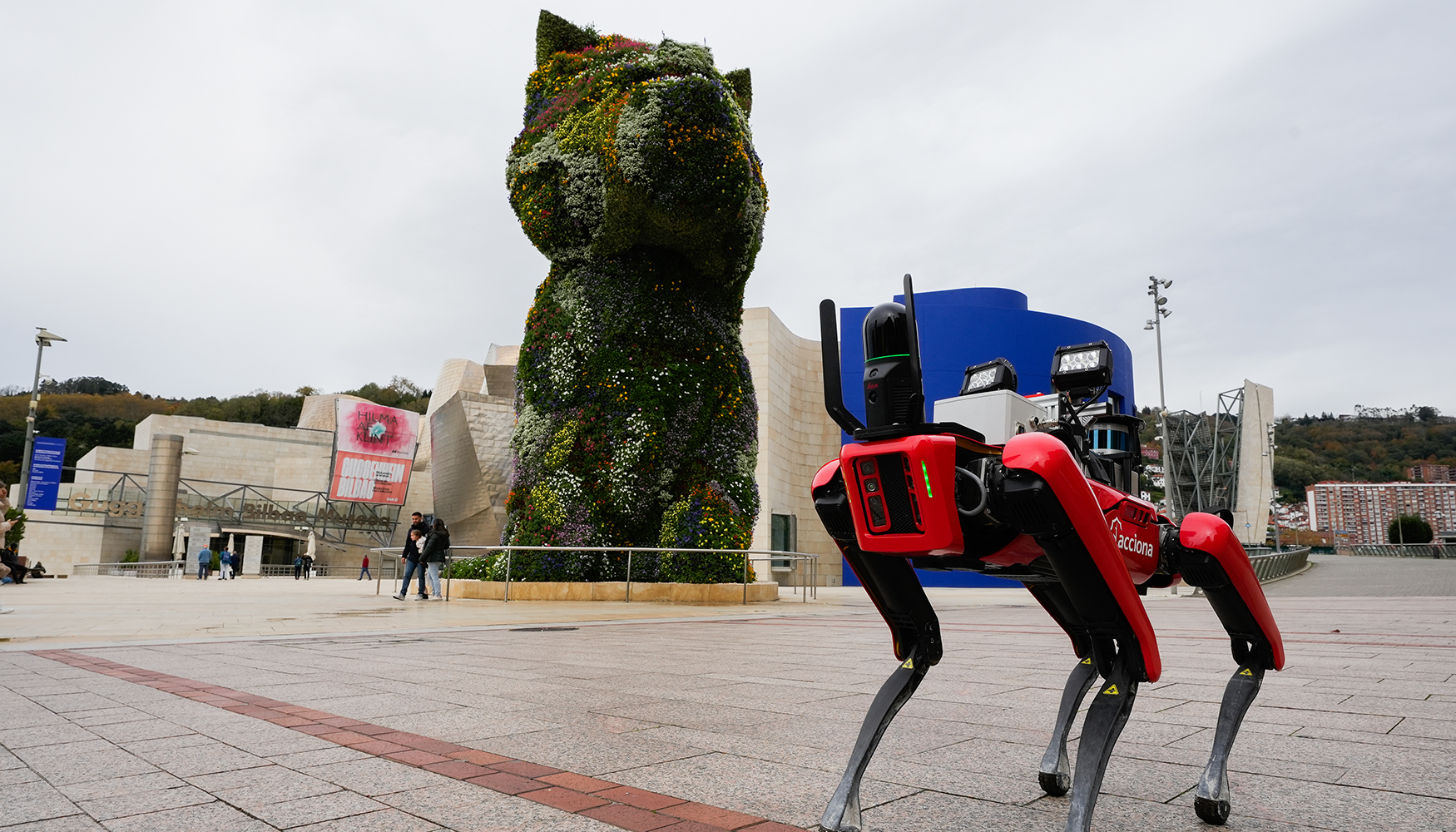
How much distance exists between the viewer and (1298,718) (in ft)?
11.9

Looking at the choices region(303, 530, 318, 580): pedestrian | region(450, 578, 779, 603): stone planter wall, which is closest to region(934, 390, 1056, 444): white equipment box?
region(450, 578, 779, 603): stone planter wall

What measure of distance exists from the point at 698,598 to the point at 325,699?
9.36 m

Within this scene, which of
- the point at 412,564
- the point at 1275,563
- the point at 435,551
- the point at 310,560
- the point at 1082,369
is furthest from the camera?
the point at 310,560

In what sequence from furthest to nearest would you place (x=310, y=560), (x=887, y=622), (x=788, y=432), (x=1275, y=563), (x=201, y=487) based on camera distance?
(x=201, y=487) < (x=310, y=560) < (x=788, y=432) < (x=1275, y=563) < (x=887, y=622)

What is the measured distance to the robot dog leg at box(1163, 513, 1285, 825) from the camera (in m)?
2.03

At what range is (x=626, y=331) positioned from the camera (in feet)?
45.1

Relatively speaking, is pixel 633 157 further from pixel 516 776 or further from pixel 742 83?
pixel 516 776

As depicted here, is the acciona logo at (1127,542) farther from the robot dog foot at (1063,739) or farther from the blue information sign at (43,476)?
the blue information sign at (43,476)

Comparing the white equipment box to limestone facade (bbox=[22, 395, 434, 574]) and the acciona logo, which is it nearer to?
the acciona logo

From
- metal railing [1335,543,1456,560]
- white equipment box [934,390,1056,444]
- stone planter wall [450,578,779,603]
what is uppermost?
white equipment box [934,390,1056,444]

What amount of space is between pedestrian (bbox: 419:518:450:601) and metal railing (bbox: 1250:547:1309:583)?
17.5 metres

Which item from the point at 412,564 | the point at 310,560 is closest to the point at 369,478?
the point at 310,560

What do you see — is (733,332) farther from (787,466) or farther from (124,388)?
(124,388)

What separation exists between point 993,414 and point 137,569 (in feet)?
158
